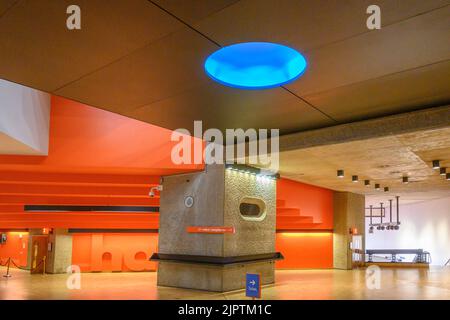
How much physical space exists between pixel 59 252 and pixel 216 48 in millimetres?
13159

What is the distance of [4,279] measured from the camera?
13.8 metres

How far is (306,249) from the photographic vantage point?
18.6 meters

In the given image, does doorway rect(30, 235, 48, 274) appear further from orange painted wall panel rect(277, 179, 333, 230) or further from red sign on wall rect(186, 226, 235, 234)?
orange painted wall panel rect(277, 179, 333, 230)

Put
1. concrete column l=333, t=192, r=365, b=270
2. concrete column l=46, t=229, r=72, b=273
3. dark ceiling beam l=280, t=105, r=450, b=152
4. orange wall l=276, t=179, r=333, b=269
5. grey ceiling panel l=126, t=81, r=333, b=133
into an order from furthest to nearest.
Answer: concrete column l=333, t=192, r=365, b=270, orange wall l=276, t=179, r=333, b=269, concrete column l=46, t=229, r=72, b=273, dark ceiling beam l=280, t=105, r=450, b=152, grey ceiling panel l=126, t=81, r=333, b=133

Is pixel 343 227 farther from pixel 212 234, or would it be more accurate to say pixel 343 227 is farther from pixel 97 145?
pixel 97 145

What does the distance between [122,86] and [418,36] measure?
4069 millimetres

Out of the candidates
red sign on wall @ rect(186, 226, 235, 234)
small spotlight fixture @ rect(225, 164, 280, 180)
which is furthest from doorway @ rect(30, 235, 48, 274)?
small spotlight fixture @ rect(225, 164, 280, 180)

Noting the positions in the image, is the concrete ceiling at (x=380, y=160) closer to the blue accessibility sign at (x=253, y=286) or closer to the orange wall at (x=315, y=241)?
the orange wall at (x=315, y=241)

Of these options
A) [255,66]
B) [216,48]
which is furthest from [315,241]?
[216,48]

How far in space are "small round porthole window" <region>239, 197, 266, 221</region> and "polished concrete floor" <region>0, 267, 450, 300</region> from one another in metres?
1.94

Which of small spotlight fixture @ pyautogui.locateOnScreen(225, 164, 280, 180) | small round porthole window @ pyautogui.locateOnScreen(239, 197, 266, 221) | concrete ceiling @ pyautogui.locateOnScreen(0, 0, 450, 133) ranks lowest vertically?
small round porthole window @ pyautogui.locateOnScreen(239, 197, 266, 221)

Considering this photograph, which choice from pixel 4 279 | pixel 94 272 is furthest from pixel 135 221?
pixel 4 279

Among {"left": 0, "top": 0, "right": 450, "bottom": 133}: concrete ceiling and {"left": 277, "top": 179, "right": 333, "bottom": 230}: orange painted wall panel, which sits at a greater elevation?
{"left": 0, "top": 0, "right": 450, "bottom": 133}: concrete ceiling

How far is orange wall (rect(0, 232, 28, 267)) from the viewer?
63.5 ft
